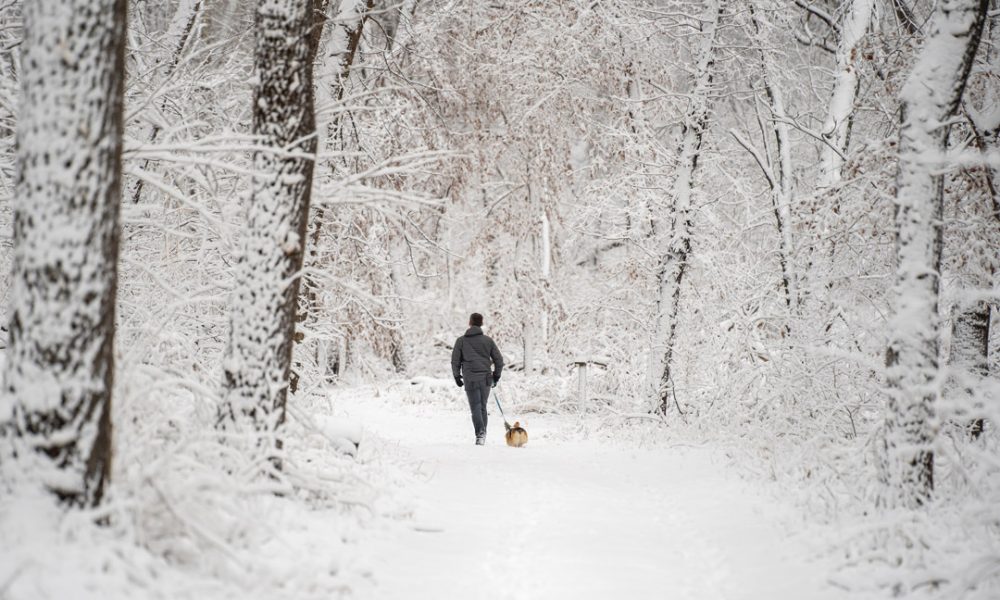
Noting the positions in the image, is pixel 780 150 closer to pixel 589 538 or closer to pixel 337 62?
pixel 337 62

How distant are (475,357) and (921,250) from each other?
7.47m

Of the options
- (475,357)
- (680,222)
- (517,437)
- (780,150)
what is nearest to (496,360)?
(475,357)

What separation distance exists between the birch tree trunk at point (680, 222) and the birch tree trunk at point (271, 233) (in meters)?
8.29

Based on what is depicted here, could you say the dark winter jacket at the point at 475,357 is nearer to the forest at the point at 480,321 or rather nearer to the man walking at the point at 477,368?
the man walking at the point at 477,368

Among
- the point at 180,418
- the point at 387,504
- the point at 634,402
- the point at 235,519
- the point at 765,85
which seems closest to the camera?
the point at 235,519

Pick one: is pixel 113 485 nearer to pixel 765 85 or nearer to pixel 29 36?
pixel 29 36

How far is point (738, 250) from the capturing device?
Result: 14.1 m

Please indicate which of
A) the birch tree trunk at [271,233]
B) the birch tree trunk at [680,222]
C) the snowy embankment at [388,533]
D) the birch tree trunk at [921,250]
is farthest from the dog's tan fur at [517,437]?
the birch tree trunk at [921,250]

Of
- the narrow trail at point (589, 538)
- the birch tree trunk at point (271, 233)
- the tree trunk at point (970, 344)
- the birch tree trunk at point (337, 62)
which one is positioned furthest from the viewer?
the birch tree trunk at point (337, 62)

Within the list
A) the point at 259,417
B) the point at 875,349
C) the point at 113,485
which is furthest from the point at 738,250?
the point at 113,485

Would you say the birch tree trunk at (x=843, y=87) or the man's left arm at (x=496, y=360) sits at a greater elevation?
the birch tree trunk at (x=843, y=87)

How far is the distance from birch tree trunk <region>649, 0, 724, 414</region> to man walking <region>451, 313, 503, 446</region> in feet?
10.0

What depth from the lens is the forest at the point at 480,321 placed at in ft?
11.5

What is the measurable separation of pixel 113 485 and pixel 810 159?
2036cm
